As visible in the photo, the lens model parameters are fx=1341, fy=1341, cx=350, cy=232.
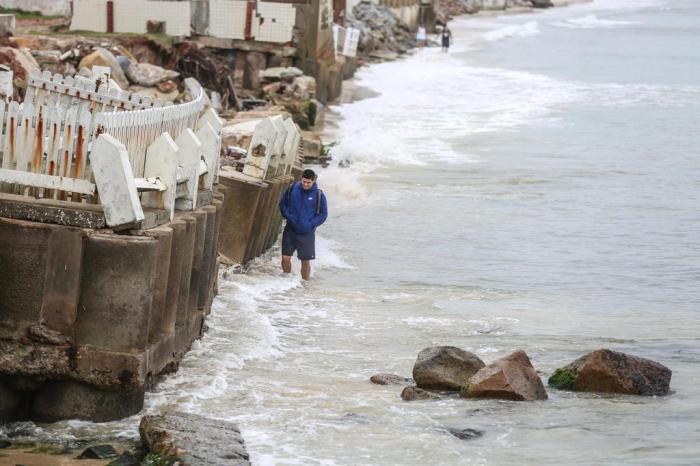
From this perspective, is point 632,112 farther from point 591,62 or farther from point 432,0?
point 432,0

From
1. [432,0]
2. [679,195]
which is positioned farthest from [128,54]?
[432,0]

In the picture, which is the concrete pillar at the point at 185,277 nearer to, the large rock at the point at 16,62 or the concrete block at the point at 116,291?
the concrete block at the point at 116,291

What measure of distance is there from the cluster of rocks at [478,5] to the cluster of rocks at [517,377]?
7934 cm

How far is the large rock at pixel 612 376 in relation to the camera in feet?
37.8

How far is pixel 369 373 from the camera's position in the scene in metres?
12.2

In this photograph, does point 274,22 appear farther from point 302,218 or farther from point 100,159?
point 100,159

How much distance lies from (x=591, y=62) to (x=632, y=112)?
808 inches

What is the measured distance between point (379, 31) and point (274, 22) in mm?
29458

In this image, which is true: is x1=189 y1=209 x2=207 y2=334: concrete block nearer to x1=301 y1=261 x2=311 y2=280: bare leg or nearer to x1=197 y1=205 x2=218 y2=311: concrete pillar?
x1=197 y1=205 x2=218 y2=311: concrete pillar

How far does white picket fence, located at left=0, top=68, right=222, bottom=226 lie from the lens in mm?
9922

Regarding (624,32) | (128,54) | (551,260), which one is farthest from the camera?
(624,32)

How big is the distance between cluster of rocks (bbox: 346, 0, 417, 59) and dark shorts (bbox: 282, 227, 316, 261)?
4159cm

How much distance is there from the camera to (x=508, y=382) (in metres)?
11.2

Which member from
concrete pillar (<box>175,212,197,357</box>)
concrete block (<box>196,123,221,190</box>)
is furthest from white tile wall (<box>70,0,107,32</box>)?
concrete pillar (<box>175,212,197,357</box>)
